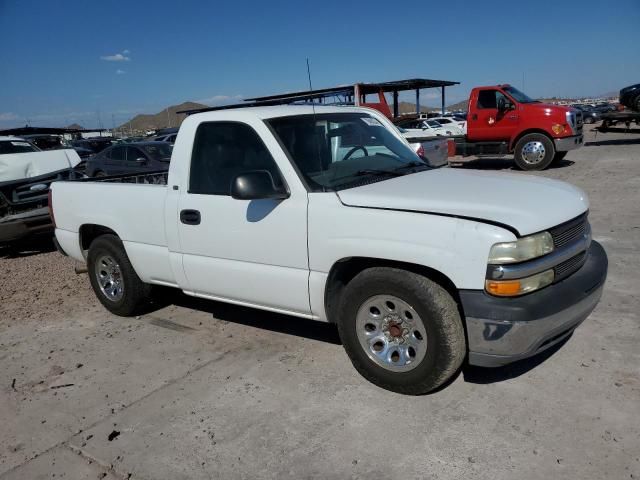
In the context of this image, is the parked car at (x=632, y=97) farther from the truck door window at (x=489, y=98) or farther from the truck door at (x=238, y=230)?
the truck door at (x=238, y=230)

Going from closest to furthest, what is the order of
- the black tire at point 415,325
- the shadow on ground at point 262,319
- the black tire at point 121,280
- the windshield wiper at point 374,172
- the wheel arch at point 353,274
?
the black tire at point 415,325, the wheel arch at point 353,274, the windshield wiper at point 374,172, the shadow on ground at point 262,319, the black tire at point 121,280

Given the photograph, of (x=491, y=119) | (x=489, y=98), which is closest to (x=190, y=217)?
(x=491, y=119)

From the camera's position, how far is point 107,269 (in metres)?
5.21

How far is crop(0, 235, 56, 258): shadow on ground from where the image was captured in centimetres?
861

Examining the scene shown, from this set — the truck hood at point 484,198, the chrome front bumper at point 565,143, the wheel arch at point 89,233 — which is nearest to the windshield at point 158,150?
the wheel arch at point 89,233

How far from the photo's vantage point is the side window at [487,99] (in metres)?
14.8

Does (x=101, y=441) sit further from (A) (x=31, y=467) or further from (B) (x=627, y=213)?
(B) (x=627, y=213)

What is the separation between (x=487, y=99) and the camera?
14953 millimetres

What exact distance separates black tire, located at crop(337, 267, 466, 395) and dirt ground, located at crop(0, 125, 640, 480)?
5.5 inches

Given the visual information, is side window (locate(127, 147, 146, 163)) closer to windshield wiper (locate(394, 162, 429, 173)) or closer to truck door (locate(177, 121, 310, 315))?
truck door (locate(177, 121, 310, 315))

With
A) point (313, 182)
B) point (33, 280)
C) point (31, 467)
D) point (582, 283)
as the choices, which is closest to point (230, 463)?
point (31, 467)

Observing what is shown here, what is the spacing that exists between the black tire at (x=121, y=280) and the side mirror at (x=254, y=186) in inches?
78.0

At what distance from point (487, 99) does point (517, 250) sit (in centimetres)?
1321

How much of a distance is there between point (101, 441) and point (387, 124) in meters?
3.32
